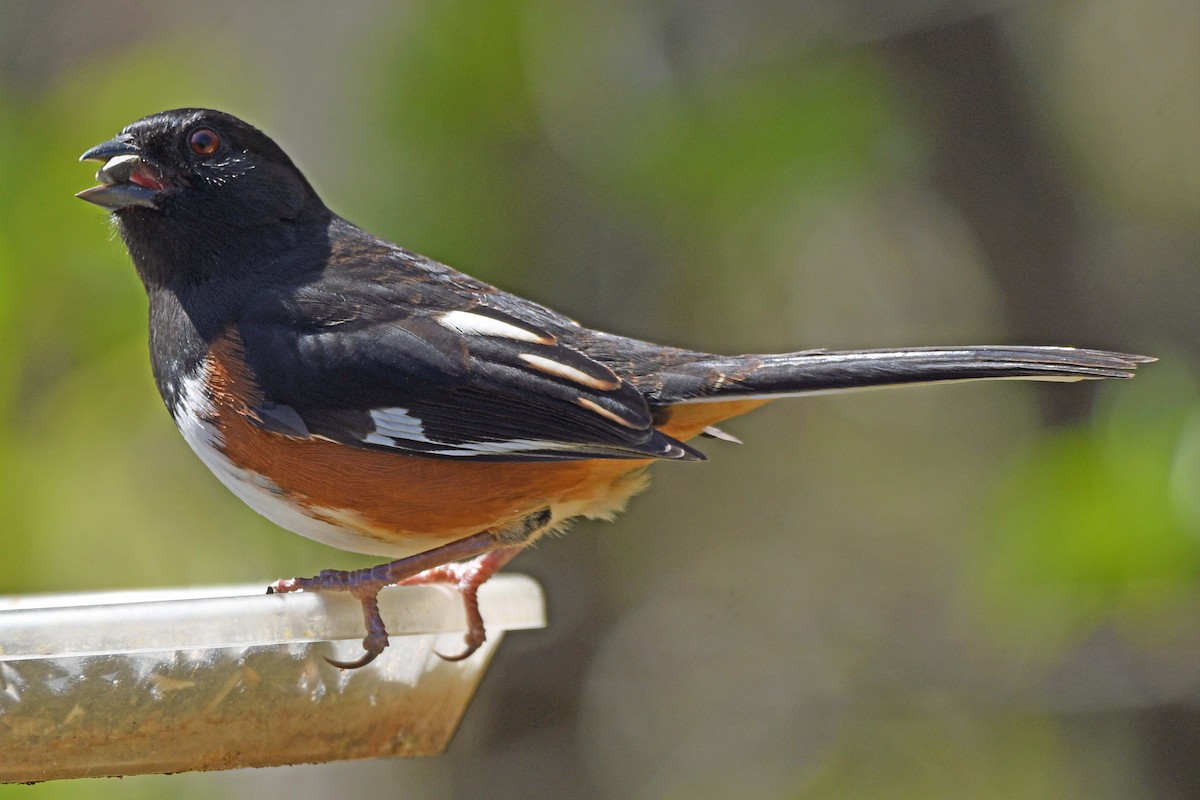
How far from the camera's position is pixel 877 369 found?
2654 millimetres

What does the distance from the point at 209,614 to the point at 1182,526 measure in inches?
105

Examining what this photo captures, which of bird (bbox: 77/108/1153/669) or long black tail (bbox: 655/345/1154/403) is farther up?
long black tail (bbox: 655/345/1154/403)

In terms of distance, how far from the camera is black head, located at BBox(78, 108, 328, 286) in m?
2.80

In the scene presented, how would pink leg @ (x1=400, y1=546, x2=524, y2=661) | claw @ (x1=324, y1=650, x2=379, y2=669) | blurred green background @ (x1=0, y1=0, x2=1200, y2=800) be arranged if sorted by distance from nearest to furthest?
claw @ (x1=324, y1=650, x2=379, y2=669) → pink leg @ (x1=400, y1=546, x2=524, y2=661) → blurred green background @ (x1=0, y1=0, x2=1200, y2=800)

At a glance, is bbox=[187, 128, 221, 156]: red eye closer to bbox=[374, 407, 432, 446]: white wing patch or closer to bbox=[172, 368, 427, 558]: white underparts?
bbox=[172, 368, 427, 558]: white underparts

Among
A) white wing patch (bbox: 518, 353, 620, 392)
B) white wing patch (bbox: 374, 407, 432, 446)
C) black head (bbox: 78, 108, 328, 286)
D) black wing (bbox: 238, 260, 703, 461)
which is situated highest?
black head (bbox: 78, 108, 328, 286)

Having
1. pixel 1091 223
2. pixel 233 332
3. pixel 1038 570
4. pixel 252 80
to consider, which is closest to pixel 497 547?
pixel 233 332

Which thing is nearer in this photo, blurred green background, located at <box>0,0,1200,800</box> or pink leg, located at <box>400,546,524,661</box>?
pink leg, located at <box>400,546,524,661</box>

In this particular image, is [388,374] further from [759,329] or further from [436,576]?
[759,329]

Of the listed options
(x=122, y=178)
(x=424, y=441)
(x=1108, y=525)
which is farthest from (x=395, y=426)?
(x=1108, y=525)

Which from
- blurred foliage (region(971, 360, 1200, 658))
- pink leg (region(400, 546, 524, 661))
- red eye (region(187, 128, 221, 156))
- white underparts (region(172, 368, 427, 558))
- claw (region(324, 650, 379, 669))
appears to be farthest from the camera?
blurred foliage (region(971, 360, 1200, 658))

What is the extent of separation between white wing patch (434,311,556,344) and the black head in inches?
18.4

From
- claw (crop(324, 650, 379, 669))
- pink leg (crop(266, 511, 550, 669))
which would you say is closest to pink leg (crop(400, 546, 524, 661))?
pink leg (crop(266, 511, 550, 669))

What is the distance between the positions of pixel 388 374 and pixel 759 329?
10.6 ft
